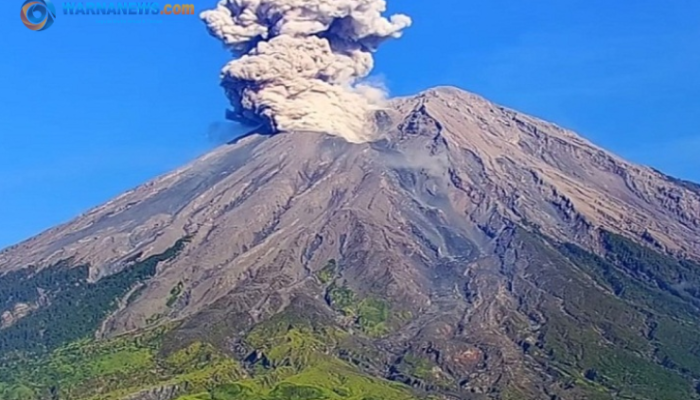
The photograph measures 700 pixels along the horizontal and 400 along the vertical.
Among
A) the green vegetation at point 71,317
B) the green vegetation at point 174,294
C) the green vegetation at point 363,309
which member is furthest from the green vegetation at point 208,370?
the green vegetation at point 174,294

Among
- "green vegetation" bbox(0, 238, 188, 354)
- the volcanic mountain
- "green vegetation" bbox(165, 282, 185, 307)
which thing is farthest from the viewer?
"green vegetation" bbox(165, 282, 185, 307)

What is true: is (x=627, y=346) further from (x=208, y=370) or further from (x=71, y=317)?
(x=71, y=317)

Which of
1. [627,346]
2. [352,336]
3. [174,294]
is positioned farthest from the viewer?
[174,294]

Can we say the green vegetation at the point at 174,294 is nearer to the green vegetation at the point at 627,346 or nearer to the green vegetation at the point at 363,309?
the green vegetation at the point at 363,309

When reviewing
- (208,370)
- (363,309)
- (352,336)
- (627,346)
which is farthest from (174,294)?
(627,346)

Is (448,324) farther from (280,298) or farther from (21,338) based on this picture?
(21,338)

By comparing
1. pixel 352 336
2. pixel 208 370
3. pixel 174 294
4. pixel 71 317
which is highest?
pixel 174 294

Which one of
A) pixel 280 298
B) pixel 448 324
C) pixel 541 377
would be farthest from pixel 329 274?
pixel 541 377

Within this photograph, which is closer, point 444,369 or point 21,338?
point 444,369

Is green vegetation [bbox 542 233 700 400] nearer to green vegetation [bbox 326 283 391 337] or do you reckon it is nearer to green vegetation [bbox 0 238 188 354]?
green vegetation [bbox 326 283 391 337]

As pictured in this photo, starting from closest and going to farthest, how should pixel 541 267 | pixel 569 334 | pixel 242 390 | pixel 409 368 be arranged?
pixel 242 390, pixel 409 368, pixel 569 334, pixel 541 267

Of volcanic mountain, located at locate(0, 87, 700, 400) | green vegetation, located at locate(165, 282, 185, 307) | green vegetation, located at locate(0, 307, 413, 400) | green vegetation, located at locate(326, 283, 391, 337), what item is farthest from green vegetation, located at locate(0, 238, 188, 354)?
green vegetation, located at locate(326, 283, 391, 337)
